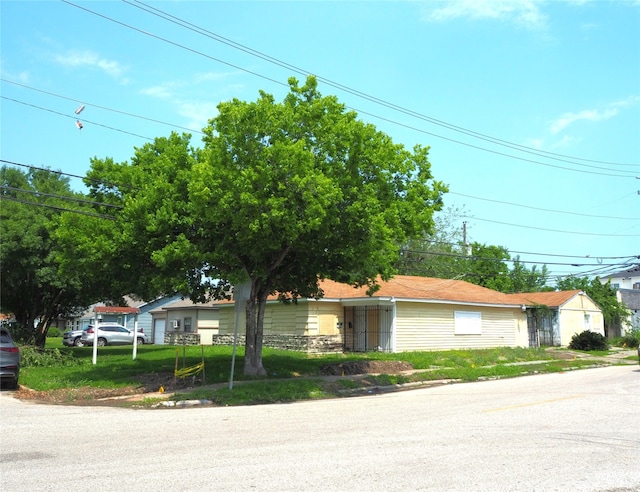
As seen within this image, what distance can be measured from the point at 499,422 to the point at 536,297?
35282 millimetres

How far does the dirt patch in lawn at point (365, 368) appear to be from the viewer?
20156 mm

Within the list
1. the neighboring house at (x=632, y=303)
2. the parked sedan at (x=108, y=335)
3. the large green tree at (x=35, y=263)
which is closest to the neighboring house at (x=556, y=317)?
the neighboring house at (x=632, y=303)

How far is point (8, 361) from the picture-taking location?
1534 centimetres

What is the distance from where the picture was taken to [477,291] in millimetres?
36312

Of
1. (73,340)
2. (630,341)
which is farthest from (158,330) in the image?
(630,341)

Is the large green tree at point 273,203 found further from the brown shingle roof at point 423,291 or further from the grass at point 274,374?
the brown shingle roof at point 423,291

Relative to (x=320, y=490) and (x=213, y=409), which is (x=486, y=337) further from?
(x=320, y=490)

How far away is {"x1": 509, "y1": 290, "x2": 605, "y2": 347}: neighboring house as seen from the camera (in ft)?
131

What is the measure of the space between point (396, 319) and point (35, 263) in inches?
649

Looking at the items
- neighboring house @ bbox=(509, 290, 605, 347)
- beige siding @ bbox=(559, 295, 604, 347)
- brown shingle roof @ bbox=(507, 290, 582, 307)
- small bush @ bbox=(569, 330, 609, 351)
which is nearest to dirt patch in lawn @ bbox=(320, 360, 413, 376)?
small bush @ bbox=(569, 330, 609, 351)

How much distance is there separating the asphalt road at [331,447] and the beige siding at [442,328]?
15400 millimetres

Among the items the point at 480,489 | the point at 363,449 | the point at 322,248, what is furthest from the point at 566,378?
the point at 480,489

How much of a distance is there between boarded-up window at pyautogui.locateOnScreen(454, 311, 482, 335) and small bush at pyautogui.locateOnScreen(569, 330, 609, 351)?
27.0 ft

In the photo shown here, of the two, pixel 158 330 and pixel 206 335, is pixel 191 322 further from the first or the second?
pixel 158 330
